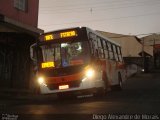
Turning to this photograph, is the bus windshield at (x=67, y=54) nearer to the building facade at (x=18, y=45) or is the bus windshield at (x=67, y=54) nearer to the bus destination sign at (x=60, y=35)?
the bus destination sign at (x=60, y=35)

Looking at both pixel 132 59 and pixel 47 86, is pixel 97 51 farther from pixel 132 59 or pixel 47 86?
pixel 132 59

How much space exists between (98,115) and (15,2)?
52.9ft

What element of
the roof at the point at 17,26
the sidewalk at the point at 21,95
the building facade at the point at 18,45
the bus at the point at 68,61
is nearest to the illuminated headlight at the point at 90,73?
the bus at the point at 68,61

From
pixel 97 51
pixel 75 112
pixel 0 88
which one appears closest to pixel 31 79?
pixel 0 88

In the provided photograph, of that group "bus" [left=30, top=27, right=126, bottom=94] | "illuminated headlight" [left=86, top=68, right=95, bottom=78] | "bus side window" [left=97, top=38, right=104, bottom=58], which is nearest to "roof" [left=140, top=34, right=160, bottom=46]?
"bus side window" [left=97, top=38, right=104, bottom=58]

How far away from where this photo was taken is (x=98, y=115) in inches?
537

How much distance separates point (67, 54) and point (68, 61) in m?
0.32

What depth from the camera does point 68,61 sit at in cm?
2112

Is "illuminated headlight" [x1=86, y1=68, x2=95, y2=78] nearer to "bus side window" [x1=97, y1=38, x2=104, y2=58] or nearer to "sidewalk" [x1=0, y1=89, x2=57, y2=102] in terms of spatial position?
"bus side window" [x1=97, y1=38, x2=104, y2=58]

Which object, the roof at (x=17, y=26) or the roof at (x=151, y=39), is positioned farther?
the roof at (x=151, y=39)

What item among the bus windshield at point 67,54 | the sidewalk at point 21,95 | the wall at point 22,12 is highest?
the wall at point 22,12

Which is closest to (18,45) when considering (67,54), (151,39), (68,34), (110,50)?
(110,50)

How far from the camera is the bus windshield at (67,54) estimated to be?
2103 centimetres

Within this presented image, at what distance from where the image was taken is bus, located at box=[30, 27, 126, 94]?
826 inches
